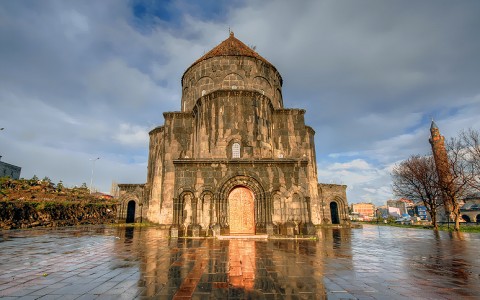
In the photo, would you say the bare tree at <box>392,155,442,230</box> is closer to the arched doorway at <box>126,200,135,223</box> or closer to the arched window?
the arched window

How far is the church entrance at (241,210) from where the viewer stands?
45.3 feet

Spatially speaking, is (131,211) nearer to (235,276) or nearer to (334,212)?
(334,212)

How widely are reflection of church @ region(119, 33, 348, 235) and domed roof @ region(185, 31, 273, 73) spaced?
0.33ft

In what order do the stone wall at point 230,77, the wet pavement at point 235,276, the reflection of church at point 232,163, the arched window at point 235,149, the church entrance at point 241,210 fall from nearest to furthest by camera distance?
the wet pavement at point 235,276 → the reflection of church at point 232,163 → the church entrance at point 241,210 → the arched window at point 235,149 → the stone wall at point 230,77

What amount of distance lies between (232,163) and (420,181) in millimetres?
23316

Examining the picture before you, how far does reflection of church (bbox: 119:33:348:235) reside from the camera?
13.6 m

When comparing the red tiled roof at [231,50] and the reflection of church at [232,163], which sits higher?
the red tiled roof at [231,50]

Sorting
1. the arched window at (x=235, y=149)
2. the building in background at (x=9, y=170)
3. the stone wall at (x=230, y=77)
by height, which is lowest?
the arched window at (x=235, y=149)

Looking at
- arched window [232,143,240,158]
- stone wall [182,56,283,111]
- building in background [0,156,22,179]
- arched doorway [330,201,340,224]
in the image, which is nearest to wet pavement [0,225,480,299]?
arched window [232,143,240,158]

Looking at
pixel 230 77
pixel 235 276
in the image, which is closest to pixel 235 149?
pixel 230 77

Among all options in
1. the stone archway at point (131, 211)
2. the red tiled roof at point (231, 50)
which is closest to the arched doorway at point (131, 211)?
the stone archway at point (131, 211)

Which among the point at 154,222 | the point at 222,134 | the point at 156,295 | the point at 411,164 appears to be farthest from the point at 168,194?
the point at 411,164

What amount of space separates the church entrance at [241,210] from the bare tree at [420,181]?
21435 millimetres

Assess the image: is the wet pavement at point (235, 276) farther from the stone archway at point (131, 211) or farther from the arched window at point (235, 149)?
the stone archway at point (131, 211)
